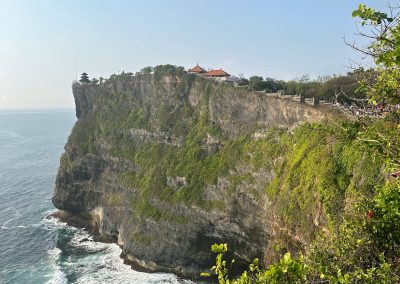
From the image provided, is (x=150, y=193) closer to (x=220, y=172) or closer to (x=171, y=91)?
(x=220, y=172)

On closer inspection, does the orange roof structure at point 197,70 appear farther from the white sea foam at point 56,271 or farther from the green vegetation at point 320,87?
the white sea foam at point 56,271

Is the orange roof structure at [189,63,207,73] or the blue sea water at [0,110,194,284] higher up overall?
the orange roof structure at [189,63,207,73]

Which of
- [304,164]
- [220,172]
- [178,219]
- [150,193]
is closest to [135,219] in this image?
[150,193]

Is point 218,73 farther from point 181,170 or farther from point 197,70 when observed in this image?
point 181,170

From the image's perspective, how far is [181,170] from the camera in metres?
63.9

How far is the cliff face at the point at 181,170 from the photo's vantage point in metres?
52.2

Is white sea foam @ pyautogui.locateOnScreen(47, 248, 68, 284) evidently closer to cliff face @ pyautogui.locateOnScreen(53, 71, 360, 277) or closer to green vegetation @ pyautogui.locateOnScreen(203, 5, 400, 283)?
cliff face @ pyautogui.locateOnScreen(53, 71, 360, 277)

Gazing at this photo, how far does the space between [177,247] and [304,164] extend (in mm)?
23717

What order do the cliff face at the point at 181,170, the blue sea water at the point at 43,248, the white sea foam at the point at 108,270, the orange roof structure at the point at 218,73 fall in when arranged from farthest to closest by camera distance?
the orange roof structure at the point at 218,73
the blue sea water at the point at 43,248
the white sea foam at the point at 108,270
the cliff face at the point at 181,170

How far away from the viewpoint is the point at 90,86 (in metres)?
90.0

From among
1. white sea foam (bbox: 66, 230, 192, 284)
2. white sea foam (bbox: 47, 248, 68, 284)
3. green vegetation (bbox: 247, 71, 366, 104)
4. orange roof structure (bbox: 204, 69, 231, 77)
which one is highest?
orange roof structure (bbox: 204, 69, 231, 77)

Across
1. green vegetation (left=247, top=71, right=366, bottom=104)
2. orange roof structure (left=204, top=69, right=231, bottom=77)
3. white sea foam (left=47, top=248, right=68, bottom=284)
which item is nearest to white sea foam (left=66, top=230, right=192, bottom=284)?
white sea foam (left=47, top=248, right=68, bottom=284)

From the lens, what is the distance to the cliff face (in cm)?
5222

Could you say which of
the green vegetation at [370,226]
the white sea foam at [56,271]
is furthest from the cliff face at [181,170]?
the green vegetation at [370,226]
